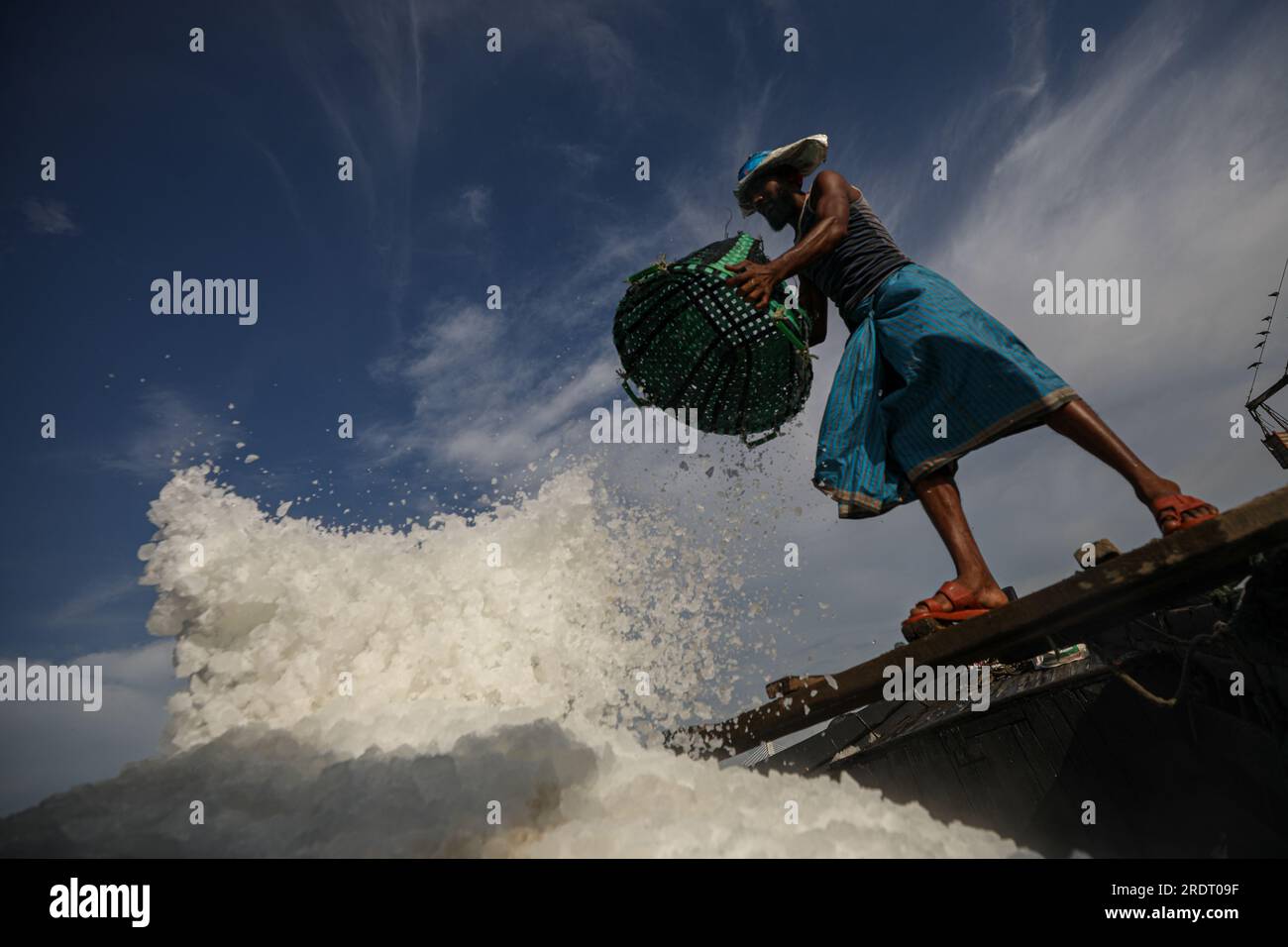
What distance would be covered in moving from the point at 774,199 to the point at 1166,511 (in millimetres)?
2265

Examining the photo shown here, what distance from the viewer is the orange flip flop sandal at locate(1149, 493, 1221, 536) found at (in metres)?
1.93

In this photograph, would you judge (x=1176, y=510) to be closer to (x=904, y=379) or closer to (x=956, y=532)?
(x=956, y=532)

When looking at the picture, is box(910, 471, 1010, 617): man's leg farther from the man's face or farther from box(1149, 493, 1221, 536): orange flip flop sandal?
the man's face

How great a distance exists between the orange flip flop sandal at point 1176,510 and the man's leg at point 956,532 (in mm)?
661

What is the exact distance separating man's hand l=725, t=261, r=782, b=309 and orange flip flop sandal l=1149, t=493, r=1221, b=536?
5.49ft

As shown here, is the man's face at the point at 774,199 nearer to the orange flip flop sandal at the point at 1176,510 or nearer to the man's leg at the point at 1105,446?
the man's leg at the point at 1105,446

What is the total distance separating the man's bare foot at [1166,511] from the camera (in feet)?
6.40

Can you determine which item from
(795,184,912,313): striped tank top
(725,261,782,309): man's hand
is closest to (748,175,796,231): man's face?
(795,184,912,313): striped tank top

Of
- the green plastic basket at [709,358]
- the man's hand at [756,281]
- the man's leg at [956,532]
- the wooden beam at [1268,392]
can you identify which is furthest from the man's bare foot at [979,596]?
→ the wooden beam at [1268,392]

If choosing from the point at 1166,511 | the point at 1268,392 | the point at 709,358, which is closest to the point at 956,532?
the point at 1166,511

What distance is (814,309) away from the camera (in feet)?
11.3
